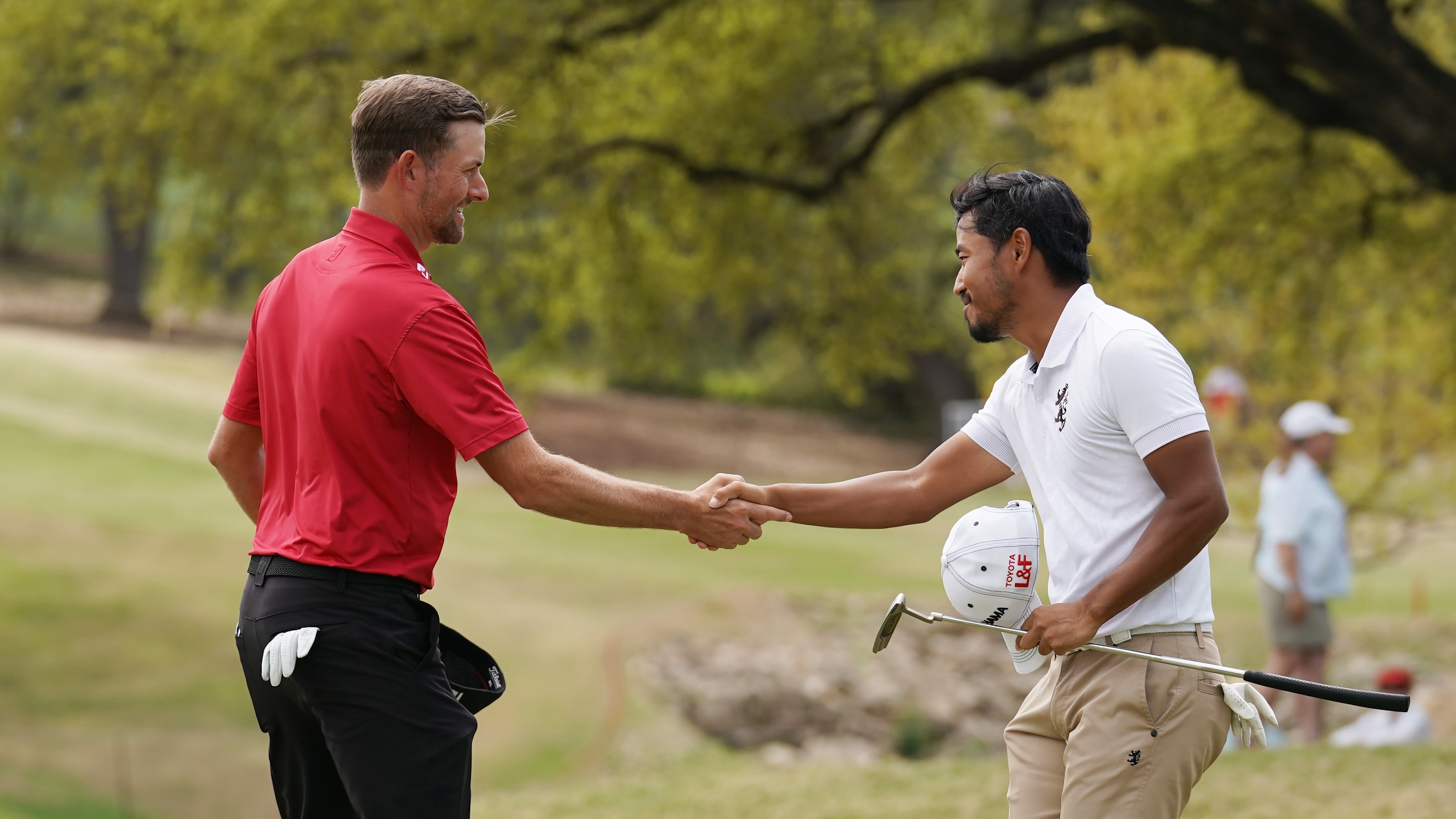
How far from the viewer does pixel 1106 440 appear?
3.14 m

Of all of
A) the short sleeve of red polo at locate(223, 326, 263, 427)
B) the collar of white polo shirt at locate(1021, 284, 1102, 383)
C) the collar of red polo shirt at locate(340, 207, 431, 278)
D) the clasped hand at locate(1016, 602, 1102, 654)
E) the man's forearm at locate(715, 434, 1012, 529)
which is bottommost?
the clasped hand at locate(1016, 602, 1102, 654)

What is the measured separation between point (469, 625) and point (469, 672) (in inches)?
403

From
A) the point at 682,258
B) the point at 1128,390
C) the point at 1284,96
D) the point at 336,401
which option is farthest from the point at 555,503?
the point at 682,258

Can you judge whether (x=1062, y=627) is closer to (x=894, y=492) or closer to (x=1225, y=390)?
(x=894, y=492)

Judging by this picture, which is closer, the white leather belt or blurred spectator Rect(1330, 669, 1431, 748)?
the white leather belt

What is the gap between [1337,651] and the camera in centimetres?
1520

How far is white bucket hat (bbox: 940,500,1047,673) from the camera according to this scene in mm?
3396

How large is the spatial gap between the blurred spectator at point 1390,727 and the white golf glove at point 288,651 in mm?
6506

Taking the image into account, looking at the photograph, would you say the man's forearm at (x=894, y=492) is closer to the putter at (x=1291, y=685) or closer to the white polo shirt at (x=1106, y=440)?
the white polo shirt at (x=1106, y=440)

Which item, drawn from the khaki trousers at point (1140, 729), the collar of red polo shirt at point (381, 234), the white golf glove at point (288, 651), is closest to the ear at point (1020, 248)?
the khaki trousers at point (1140, 729)

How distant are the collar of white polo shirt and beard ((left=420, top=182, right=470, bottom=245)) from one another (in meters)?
1.38

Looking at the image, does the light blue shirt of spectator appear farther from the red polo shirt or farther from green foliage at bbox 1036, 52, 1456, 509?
the red polo shirt

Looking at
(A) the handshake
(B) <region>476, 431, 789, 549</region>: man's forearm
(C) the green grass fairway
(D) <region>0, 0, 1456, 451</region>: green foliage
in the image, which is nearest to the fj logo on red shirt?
(A) the handshake

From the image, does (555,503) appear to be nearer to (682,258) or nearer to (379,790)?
(379,790)
